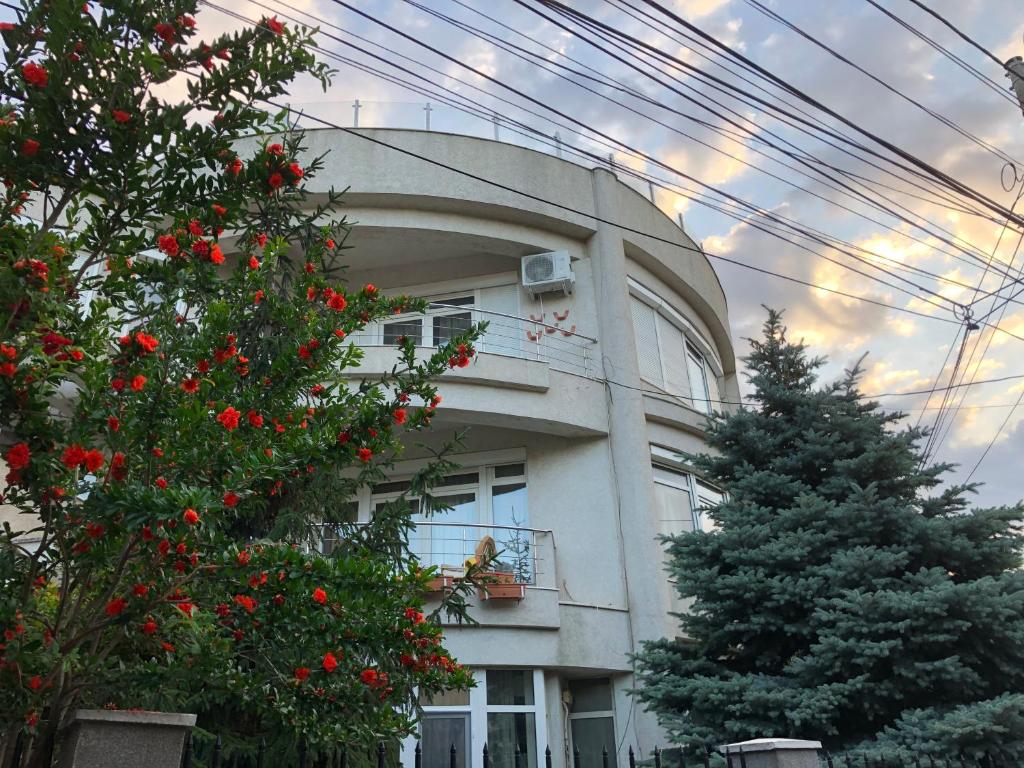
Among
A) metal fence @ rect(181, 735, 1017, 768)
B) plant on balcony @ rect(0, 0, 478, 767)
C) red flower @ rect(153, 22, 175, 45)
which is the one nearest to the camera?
plant on balcony @ rect(0, 0, 478, 767)

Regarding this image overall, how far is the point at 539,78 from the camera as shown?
25.1ft

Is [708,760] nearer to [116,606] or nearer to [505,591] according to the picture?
[116,606]

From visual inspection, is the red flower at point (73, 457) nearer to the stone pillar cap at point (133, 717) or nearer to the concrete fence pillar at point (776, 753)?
the stone pillar cap at point (133, 717)

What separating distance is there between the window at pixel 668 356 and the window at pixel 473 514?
3153mm

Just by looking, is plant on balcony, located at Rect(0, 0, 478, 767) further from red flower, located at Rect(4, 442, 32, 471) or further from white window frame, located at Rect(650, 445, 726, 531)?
white window frame, located at Rect(650, 445, 726, 531)

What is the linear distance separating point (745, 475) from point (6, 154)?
7354 millimetres

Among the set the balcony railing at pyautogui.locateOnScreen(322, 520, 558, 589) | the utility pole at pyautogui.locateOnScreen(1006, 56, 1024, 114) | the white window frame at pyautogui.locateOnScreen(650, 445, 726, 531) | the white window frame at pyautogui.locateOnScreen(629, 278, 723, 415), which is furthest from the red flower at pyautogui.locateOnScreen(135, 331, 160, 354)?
the white window frame at pyautogui.locateOnScreen(629, 278, 723, 415)

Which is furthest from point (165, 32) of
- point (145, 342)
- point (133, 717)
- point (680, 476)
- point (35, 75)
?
point (680, 476)

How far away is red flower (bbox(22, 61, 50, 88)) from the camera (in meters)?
3.22

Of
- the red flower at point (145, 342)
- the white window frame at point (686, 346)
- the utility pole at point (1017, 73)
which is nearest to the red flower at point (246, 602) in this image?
the red flower at point (145, 342)

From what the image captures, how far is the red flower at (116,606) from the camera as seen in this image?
292 cm

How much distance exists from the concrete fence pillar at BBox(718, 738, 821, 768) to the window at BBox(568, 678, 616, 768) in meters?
6.35

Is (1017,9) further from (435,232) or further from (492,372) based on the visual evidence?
(435,232)

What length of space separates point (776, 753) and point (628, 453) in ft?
24.3
